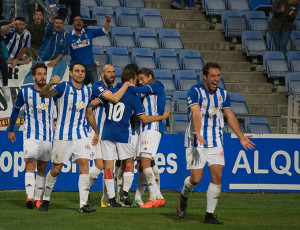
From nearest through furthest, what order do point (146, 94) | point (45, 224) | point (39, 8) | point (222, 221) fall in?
point (45, 224) → point (222, 221) → point (146, 94) → point (39, 8)

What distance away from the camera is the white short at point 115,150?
33.3 ft

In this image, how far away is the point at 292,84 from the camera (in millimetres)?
17797

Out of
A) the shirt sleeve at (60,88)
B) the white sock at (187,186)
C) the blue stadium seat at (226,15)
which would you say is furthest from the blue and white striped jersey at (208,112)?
the blue stadium seat at (226,15)

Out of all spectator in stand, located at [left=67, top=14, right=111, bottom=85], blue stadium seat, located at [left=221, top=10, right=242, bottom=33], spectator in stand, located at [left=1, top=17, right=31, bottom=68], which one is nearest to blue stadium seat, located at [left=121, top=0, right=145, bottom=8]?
blue stadium seat, located at [left=221, top=10, right=242, bottom=33]

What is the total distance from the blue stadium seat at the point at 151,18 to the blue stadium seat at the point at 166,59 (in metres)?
1.53

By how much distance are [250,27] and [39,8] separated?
21.2ft

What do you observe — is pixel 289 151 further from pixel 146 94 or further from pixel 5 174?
pixel 5 174

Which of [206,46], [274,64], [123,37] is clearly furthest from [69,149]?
[206,46]

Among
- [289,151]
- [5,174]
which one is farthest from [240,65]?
[5,174]

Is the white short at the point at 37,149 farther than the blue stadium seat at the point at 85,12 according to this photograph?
Answer: No

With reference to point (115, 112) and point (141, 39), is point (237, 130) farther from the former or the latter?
point (141, 39)

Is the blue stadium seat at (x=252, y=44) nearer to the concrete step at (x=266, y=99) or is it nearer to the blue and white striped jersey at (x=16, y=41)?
the concrete step at (x=266, y=99)

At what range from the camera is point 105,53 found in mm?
17656

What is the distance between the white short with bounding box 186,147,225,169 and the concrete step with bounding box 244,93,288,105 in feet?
31.2
